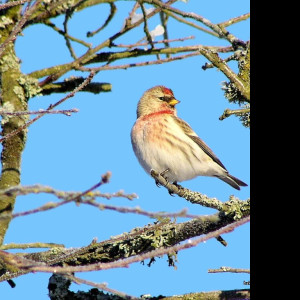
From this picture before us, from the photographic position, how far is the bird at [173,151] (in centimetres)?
529

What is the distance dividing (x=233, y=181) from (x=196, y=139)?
0.53 metres

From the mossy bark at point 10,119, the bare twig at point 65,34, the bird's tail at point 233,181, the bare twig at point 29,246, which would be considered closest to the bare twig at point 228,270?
the bare twig at point 29,246

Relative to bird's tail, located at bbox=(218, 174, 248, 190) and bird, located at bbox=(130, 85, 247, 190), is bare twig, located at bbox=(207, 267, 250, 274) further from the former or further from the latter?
bird's tail, located at bbox=(218, 174, 248, 190)

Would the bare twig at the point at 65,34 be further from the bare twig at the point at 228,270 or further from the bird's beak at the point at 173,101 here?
the bare twig at the point at 228,270

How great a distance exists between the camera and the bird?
17.3 feet

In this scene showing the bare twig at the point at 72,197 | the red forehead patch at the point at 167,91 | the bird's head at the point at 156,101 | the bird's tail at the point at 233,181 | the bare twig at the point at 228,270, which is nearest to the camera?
the bare twig at the point at 72,197

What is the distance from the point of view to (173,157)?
5.32 m

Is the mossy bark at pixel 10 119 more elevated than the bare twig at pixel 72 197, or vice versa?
the mossy bark at pixel 10 119

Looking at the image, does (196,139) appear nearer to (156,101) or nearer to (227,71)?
(156,101)

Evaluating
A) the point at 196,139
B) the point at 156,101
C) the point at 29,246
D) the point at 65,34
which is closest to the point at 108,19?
the point at 65,34

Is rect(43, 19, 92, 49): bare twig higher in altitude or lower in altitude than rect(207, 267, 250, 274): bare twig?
higher

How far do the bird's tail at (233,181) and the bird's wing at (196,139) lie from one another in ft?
0.37

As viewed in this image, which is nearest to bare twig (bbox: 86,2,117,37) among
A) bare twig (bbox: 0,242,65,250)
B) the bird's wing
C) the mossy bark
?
the mossy bark

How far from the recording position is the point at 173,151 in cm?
537
